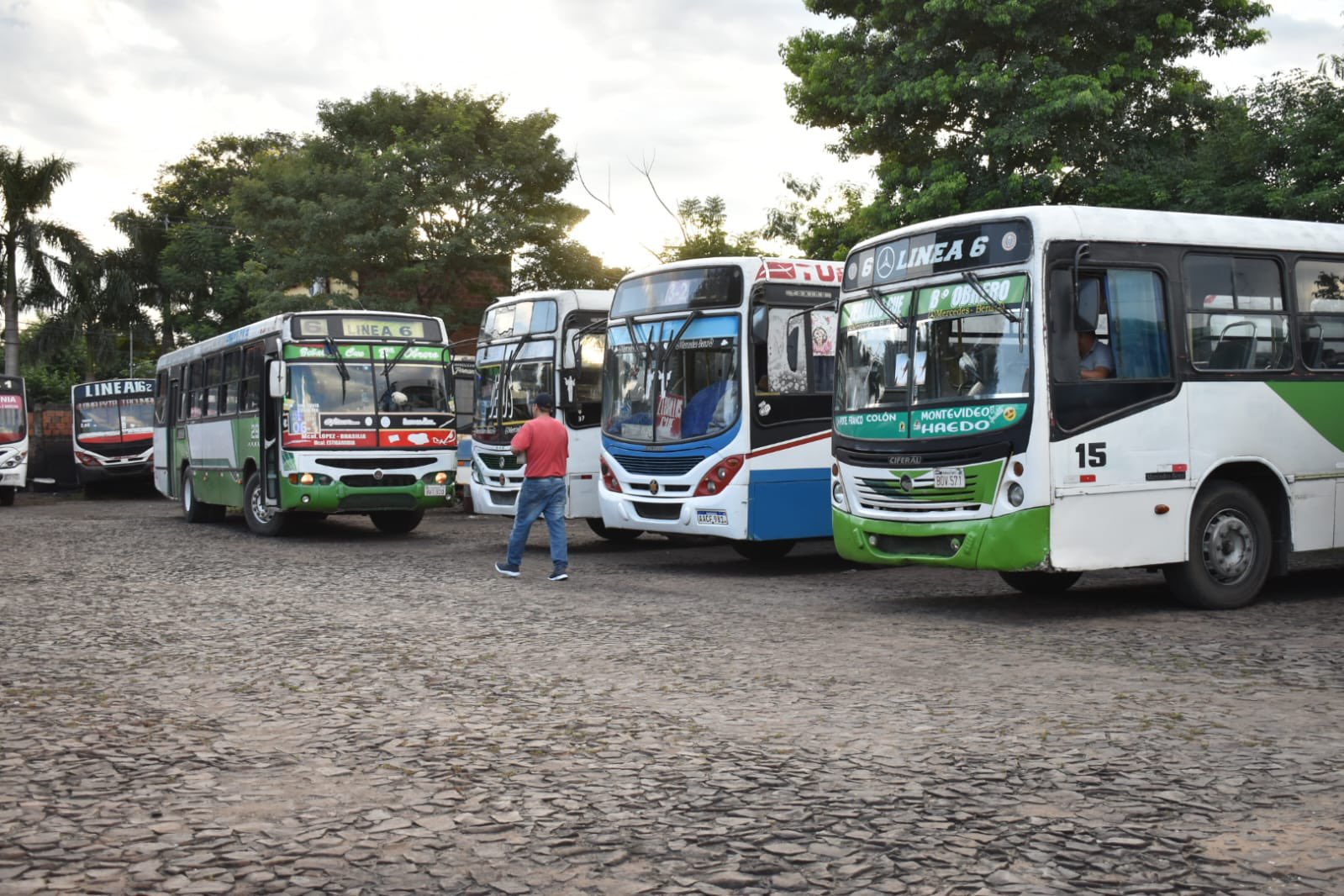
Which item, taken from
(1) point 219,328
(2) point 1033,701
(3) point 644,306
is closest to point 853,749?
(2) point 1033,701

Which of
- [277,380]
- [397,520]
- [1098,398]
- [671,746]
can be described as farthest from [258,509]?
[671,746]

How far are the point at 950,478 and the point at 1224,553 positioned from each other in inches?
90.7

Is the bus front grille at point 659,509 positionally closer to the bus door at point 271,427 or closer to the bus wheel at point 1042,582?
the bus wheel at point 1042,582

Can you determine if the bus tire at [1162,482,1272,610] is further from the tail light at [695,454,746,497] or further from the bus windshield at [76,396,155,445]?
the bus windshield at [76,396,155,445]

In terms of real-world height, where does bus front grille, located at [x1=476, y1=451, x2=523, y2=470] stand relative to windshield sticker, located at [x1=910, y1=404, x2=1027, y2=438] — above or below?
below

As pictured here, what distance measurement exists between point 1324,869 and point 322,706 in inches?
189

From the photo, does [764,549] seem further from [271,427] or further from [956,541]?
[271,427]

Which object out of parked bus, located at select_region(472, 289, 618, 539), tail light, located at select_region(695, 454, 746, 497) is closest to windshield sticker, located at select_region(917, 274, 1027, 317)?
tail light, located at select_region(695, 454, 746, 497)

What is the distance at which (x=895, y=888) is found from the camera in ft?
14.4

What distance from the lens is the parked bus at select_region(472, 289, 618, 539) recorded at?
58.0ft

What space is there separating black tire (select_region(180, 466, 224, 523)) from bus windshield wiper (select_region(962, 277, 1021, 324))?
16.9m

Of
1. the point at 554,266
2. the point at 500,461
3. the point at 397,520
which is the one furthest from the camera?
the point at 554,266

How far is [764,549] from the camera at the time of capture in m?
16.5

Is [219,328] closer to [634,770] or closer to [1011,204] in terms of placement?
[1011,204]
